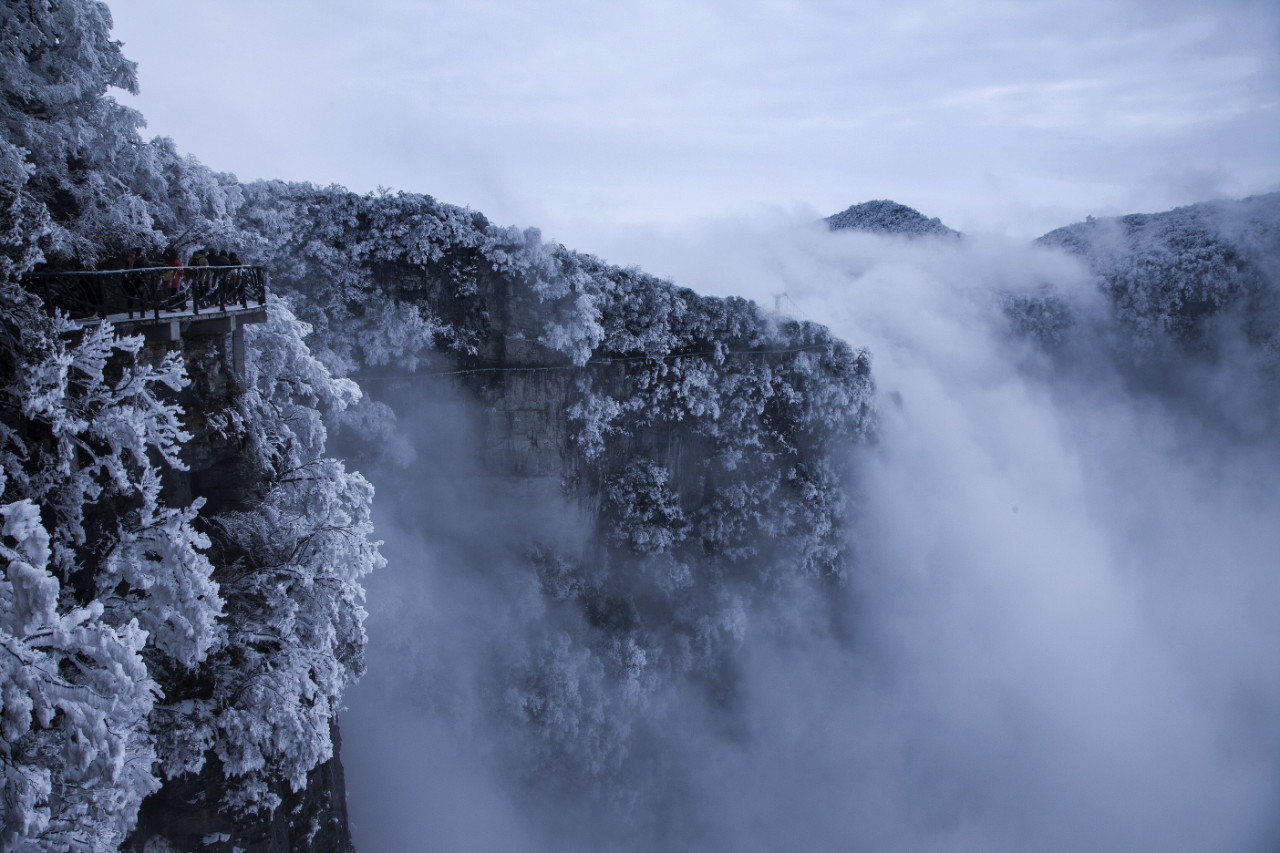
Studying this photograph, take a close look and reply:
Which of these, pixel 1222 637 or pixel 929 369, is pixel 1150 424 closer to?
pixel 1222 637

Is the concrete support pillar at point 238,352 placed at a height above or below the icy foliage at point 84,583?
above

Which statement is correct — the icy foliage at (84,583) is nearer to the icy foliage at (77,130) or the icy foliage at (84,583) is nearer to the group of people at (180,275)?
the group of people at (180,275)

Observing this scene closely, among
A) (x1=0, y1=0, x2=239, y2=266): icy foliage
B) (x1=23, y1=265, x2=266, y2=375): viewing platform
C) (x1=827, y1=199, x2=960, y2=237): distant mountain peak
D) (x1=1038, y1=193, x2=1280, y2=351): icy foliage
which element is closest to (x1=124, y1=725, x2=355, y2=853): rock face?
(x1=23, y1=265, x2=266, y2=375): viewing platform

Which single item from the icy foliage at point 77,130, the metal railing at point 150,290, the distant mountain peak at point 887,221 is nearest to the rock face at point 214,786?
the metal railing at point 150,290

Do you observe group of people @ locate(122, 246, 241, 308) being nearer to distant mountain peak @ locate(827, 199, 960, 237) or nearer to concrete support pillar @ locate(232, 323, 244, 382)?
concrete support pillar @ locate(232, 323, 244, 382)

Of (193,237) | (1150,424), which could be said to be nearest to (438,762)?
(193,237)

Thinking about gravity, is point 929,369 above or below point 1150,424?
above

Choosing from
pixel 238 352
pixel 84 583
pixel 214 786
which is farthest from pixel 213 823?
pixel 238 352
